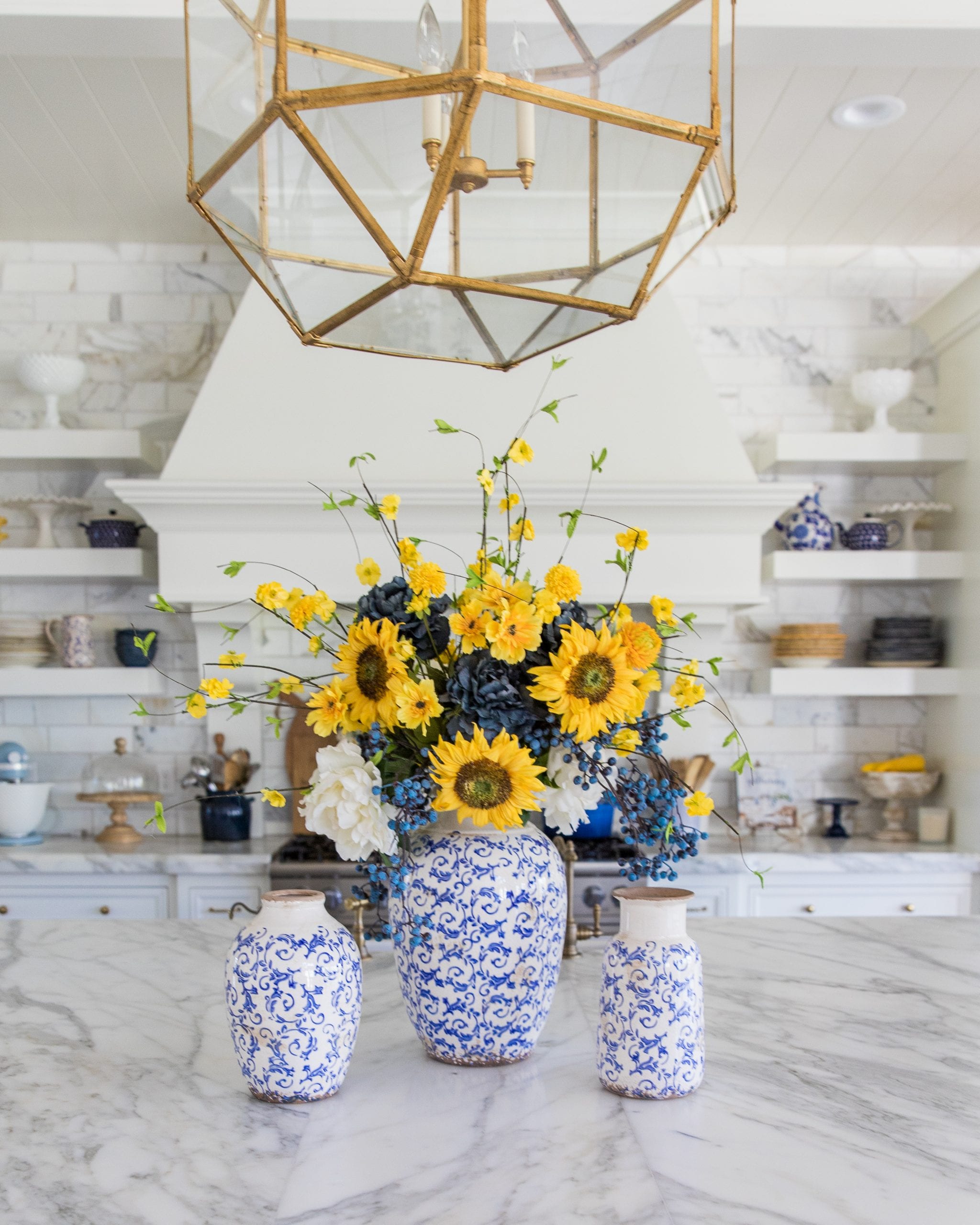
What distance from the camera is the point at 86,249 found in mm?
3719

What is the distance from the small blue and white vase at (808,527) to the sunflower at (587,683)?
2.53 meters

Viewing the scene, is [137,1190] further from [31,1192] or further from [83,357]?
[83,357]

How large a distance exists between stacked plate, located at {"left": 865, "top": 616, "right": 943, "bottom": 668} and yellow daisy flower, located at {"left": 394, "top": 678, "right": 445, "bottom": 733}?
2758mm

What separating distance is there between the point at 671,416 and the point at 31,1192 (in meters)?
2.75

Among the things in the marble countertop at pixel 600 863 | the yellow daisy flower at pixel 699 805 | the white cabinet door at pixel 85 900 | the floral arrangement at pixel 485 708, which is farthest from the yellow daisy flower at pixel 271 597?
the white cabinet door at pixel 85 900

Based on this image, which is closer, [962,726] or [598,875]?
[598,875]

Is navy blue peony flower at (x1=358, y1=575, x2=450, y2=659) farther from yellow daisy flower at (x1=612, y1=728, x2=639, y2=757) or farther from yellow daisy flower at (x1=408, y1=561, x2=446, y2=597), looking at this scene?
yellow daisy flower at (x1=612, y1=728, x2=639, y2=757)

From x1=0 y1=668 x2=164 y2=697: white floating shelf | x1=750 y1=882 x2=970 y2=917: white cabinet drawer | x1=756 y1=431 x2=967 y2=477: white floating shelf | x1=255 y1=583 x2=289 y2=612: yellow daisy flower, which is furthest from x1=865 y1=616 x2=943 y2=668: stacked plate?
x1=255 y1=583 x2=289 y2=612: yellow daisy flower

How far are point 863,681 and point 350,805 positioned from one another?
2700 mm

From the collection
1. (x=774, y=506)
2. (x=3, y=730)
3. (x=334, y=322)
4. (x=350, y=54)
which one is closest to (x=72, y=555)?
(x=3, y=730)

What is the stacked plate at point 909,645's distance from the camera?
3.54 m

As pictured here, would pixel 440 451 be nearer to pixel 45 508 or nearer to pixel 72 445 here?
pixel 72 445

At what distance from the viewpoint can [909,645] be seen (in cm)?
354

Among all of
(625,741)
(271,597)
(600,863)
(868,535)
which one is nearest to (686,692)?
(625,741)
